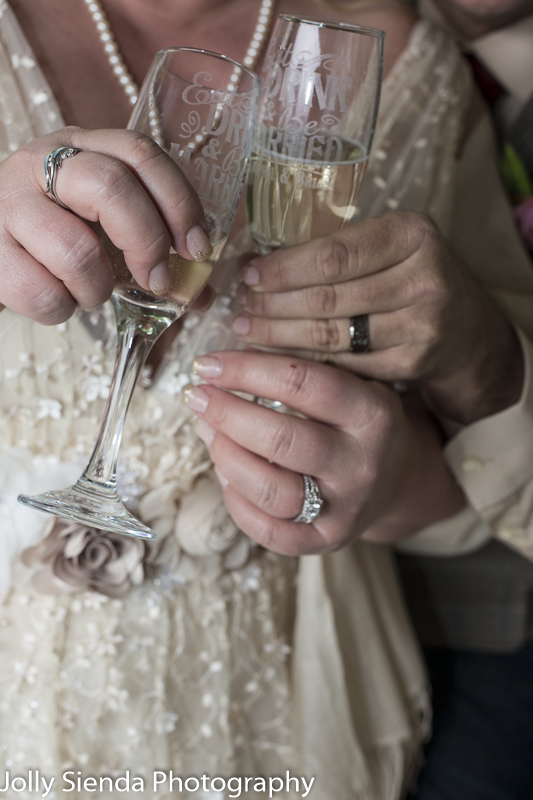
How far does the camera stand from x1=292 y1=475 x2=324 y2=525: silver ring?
0.61 metres

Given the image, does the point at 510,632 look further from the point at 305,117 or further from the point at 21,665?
the point at 305,117

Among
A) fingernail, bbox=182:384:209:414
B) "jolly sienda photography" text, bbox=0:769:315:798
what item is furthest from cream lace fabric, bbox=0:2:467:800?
fingernail, bbox=182:384:209:414

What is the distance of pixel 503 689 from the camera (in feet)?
3.60

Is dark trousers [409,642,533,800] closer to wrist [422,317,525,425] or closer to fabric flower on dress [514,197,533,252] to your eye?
wrist [422,317,525,425]

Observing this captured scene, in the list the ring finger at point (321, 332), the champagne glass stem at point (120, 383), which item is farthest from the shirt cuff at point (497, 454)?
the champagne glass stem at point (120, 383)

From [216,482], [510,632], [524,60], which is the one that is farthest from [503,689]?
[524,60]

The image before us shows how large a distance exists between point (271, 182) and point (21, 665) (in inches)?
22.6

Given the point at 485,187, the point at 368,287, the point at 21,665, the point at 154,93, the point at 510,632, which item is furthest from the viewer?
the point at 510,632

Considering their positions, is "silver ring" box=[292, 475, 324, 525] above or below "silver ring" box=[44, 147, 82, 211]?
below

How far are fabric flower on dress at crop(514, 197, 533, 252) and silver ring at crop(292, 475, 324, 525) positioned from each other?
754mm

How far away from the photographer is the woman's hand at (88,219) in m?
0.38

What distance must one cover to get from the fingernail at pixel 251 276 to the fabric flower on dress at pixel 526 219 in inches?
29.0

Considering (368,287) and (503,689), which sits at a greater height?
(368,287)

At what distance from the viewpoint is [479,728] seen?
102 centimetres
